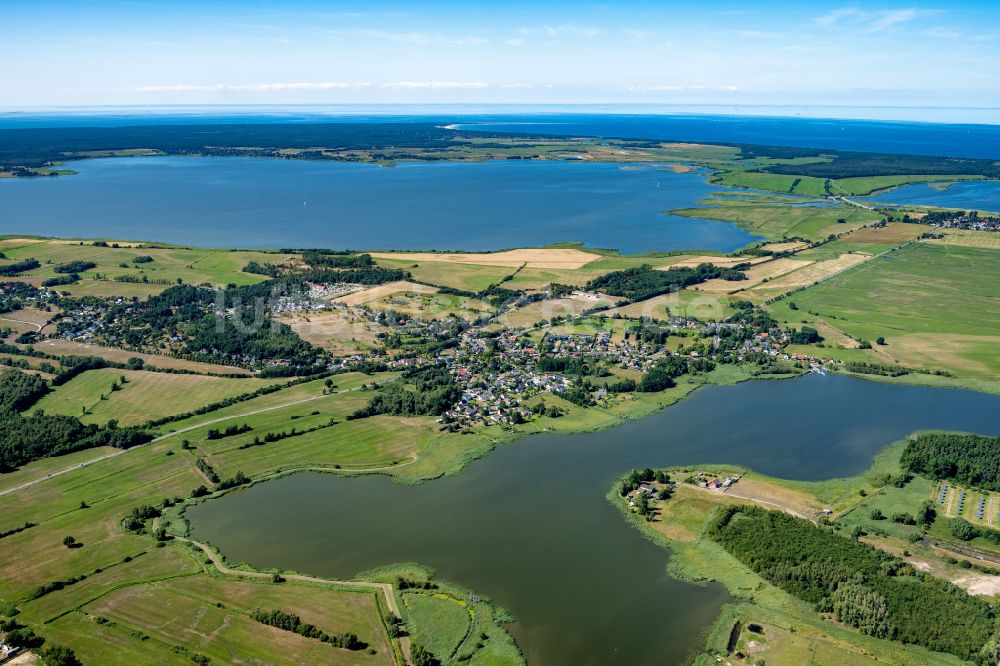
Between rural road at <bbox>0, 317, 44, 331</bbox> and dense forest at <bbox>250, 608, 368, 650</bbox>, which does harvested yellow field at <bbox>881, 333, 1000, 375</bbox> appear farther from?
rural road at <bbox>0, 317, 44, 331</bbox>

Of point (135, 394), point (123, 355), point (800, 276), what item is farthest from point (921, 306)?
point (123, 355)

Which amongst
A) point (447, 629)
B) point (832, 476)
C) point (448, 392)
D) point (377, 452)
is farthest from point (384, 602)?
point (832, 476)

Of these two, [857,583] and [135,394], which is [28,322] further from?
[857,583]

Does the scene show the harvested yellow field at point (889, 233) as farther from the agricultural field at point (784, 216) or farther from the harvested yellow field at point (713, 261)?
the harvested yellow field at point (713, 261)

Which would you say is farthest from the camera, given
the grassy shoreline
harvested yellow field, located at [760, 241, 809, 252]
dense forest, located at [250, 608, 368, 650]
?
harvested yellow field, located at [760, 241, 809, 252]

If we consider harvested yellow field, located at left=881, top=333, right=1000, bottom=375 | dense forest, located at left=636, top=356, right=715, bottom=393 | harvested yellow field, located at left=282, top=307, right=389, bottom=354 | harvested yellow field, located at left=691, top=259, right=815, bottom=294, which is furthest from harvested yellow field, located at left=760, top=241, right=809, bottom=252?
harvested yellow field, located at left=282, top=307, right=389, bottom=354

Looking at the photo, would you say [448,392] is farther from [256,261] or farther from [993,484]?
[256,261]
